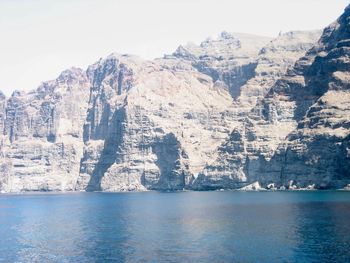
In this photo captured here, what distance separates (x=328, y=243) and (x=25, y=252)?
1823 inches

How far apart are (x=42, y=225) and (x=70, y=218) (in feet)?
→ 56.1

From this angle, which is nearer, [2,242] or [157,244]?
[157,244]

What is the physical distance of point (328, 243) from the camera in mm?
85375

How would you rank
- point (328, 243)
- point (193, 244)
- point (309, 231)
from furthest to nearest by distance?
point (309, 231) → point (193, 244) → point (328, 243)

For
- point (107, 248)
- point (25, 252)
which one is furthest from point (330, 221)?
point (25, 252)

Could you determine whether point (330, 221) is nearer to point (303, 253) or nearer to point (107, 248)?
point (303, 253)

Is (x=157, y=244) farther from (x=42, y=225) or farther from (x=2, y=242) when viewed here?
(x=42, y=225)

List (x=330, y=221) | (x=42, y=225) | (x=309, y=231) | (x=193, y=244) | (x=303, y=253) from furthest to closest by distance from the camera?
(x=42, y=225) → (x=330, y=221) → (x=309, y=231) → (x=193, y=244) → (x=303, y=253)

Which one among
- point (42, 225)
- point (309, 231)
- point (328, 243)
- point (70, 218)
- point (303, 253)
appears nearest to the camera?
point (303, 253)

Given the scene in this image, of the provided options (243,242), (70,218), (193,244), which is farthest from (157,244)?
(70,218)

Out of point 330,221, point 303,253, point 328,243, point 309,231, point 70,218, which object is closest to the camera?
point 303,253

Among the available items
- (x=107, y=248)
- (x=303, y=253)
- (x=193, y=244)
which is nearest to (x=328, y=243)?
(x=303, y=253)

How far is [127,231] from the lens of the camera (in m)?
112

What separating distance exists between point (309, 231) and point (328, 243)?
13.9 metres
